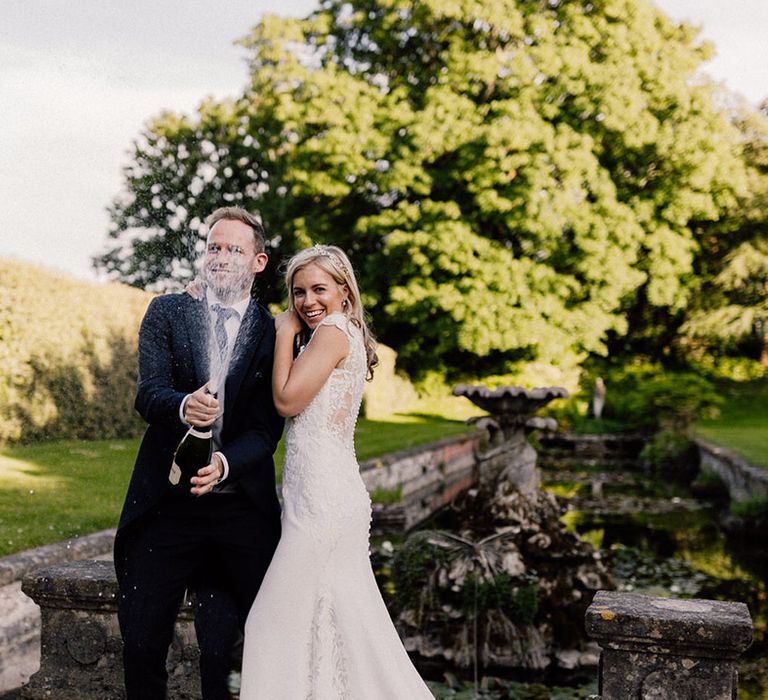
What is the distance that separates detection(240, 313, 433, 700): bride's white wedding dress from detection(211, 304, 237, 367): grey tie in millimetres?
318

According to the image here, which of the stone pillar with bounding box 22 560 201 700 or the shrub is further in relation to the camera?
the shrub

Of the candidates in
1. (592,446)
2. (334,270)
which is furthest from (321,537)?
(592,446)

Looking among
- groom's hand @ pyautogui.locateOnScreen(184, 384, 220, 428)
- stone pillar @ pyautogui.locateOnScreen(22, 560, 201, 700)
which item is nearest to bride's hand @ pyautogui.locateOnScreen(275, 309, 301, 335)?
groom's hand @ pyautogui.locateOnScreen(184, 384, 220, 428)

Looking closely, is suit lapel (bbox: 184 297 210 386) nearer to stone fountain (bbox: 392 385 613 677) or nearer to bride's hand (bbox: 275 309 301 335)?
bride's hand (bbox: 275 309 301 335)

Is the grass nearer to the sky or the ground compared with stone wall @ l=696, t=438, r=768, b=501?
nearer to the sky

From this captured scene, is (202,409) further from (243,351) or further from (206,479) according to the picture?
(243,351)

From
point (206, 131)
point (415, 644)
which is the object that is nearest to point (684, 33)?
point (206, 131)

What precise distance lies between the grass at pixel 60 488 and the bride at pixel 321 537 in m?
2.66

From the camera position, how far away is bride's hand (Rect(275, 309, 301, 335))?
115 inches

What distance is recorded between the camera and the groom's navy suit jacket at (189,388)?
272cm

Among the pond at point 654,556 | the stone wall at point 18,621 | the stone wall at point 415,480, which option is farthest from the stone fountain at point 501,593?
the stone wall at point 18,621

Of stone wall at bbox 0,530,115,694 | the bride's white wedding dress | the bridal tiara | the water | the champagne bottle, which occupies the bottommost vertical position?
the water

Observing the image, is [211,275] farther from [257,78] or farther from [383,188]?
[257,78]

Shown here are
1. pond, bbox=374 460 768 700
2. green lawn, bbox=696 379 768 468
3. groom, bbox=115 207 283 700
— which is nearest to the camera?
groom, bbox=115 207 283 700
